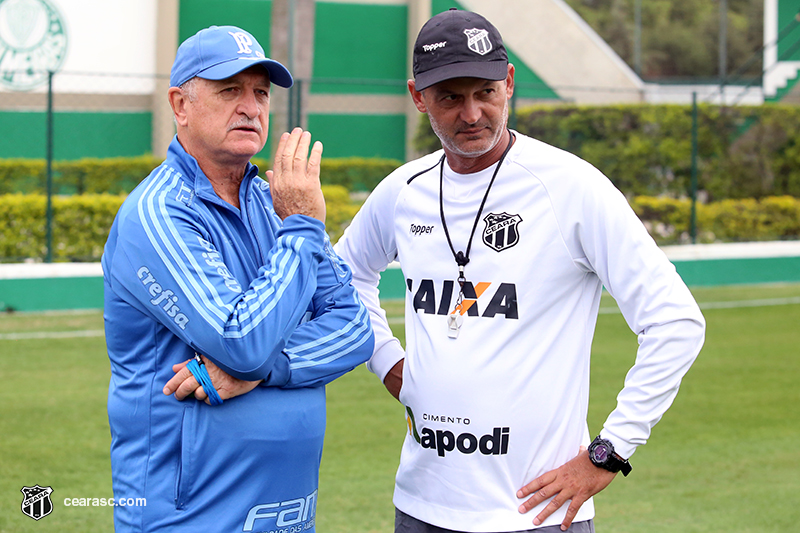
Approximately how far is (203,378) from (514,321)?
92cm

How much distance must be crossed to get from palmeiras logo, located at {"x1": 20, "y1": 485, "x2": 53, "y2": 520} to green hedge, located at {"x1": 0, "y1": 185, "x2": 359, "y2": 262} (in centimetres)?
753

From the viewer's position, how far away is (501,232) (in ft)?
9.73

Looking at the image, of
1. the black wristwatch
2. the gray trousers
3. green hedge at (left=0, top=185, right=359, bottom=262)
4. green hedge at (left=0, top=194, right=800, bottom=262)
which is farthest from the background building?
the black wristwatch

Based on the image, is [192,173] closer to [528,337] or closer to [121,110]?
[528,337]

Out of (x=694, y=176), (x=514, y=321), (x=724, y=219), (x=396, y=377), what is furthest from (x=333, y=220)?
(x=514, y=321)

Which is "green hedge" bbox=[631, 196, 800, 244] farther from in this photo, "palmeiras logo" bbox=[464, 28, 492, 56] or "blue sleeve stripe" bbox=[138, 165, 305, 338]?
"blue sleeve stripe" bbox=[138, 165, 305, 338]

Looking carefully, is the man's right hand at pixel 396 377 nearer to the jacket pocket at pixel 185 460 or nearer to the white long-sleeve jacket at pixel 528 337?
the white long-sleeve jacket at pixel 528 337

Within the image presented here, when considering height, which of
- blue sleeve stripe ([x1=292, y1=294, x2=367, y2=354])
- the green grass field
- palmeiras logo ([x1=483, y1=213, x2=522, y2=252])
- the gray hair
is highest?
the gray hair

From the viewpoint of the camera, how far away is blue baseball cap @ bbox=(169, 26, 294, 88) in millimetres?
2854

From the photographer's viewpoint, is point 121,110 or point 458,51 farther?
point 121,110

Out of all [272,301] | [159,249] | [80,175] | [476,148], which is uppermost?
[476,148]

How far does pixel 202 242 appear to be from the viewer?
9.00 feet

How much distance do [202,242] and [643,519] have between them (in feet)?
12.3

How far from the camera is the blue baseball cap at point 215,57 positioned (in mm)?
2854
